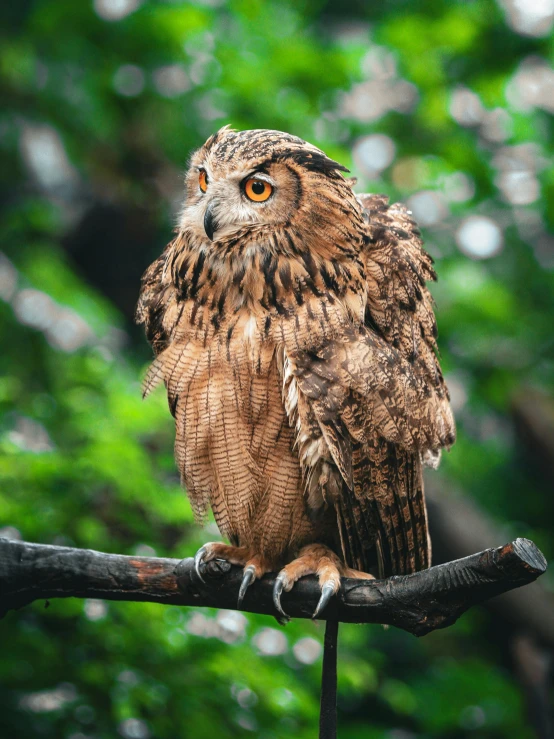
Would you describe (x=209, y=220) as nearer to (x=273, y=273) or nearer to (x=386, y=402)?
(x=273, y=273)

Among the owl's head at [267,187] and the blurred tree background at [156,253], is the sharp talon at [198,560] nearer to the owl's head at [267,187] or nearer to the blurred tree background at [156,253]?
the blurred tree background at [156,253]

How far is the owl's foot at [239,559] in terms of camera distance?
2158 millimetres

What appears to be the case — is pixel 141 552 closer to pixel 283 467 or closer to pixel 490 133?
pixel 283 467

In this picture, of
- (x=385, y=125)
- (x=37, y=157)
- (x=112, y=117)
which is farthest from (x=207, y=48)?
(x=37, y=157)

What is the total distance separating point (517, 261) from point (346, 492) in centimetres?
429

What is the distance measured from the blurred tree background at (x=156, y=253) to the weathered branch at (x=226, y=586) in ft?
2.06

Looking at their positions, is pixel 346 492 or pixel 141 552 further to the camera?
pixel 141 552

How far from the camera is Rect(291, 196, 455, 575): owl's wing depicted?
2016mm

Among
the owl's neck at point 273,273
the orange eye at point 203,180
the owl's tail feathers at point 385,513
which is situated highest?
the orange eye at point 203,180

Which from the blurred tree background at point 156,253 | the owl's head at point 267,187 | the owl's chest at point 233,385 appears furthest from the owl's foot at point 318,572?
the owl's head at point 267,187

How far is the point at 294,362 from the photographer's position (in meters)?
2.00

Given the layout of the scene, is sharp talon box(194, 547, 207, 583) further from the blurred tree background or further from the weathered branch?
the blurred tree background

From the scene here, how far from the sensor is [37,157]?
5.46m

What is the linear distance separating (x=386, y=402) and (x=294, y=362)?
28cm
